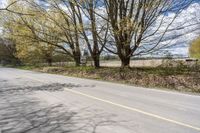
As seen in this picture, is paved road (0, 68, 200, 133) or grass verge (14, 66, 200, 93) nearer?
paved road (0, 68, 200, 133)

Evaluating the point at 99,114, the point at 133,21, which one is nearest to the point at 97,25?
the point at 133,21

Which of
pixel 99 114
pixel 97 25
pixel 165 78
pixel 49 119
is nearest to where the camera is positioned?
pixel 49 119

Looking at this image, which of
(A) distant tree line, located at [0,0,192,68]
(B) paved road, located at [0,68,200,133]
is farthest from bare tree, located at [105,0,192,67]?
(B) paved road, located at [0,68,200,133]

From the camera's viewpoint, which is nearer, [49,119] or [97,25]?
[49,119]

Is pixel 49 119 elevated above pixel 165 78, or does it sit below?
below

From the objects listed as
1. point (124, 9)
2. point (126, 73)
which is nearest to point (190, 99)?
point (126, 73)

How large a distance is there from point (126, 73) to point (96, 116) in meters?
13.8

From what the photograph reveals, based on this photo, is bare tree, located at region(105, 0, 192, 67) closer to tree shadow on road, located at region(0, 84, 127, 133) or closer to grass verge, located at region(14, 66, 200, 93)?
grass verge, located at region(14, 66, 200, 93)

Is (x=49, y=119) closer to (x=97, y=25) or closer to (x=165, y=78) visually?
(x=165, y=78)

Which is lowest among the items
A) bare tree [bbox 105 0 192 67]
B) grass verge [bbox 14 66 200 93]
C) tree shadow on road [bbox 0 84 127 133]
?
tree shadow on road [bbox 0 84 127 133]

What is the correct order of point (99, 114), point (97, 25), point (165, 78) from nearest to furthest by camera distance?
point (99, 114) < point (165, 78) < point (97, 25)

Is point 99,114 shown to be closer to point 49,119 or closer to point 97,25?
point 49,119

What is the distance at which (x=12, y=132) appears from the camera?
760 cm

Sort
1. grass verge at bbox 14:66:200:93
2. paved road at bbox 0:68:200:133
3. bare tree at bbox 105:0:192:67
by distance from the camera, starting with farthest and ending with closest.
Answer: bare tree at bbox 105:0:192:67
grass verge at bbox 14:66:200:93
paved road at bbox 0:68:200:133
